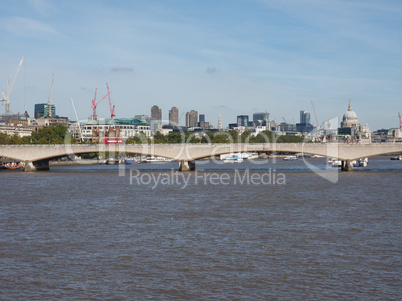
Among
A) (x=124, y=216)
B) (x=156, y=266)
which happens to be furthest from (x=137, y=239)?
(x=124, y=216)

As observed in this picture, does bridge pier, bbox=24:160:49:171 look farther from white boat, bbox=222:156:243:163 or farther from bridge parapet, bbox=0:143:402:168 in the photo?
white boat, bbox=222:156:243:163

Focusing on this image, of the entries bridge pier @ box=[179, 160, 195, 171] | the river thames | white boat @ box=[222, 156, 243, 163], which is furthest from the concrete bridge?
white boat @ box=[222, 156, 243, 163]

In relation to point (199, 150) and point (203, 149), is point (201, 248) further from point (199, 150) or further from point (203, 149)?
point (203, 149)

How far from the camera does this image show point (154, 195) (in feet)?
133

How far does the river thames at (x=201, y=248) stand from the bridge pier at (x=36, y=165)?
1471 inches

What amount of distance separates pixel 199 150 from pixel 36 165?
2338cm

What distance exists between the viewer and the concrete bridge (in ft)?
225

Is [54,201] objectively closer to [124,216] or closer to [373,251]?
[124,216]

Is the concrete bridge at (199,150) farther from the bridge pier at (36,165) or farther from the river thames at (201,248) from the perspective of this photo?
the river thames at (201,248)

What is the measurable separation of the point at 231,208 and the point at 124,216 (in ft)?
21.9

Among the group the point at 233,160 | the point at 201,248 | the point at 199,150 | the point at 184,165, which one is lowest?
the point at 233,160

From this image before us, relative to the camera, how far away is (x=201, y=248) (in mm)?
21375

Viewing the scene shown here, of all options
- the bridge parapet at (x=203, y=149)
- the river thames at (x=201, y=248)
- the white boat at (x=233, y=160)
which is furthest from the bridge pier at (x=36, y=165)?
the white boat at (x=233, y=160)

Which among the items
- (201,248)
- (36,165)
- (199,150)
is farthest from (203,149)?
(201,248)
